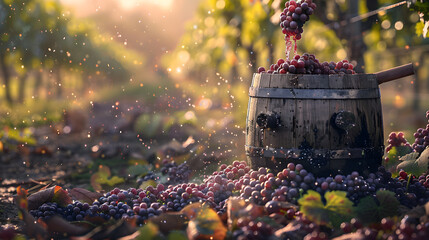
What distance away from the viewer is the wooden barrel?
3.81 meters

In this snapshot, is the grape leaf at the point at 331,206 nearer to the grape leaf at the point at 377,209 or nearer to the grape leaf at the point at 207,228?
the grape leaf at the point at 377,209

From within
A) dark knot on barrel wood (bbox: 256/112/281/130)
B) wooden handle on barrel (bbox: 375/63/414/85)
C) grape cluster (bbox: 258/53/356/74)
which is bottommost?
dark knot on barrel wood (bbox: 256/112/281/130)

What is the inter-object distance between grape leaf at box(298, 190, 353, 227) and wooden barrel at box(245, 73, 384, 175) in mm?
793

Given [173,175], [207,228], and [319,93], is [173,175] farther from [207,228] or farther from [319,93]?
[207,228]

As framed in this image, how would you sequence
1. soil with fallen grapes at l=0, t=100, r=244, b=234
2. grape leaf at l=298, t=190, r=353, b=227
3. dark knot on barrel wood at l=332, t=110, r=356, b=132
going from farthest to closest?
soil with fallen grapes at l=0, t=100, r=244, b=234, dark knot on barrel wood at l=332, t=110, r=356, b=132, grape leaf at l=298, t=190, r=353, b=227

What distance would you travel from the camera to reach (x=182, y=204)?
3.68m

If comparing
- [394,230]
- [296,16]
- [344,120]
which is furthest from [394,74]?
[394,230]

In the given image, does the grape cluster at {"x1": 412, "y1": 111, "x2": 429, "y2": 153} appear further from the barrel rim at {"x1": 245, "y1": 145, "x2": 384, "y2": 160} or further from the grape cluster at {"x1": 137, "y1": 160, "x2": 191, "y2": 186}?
the grape cluster at {"x1": 137, "y1": 160, "x2": 191, "y2": 186}

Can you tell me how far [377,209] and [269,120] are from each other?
3.75ft

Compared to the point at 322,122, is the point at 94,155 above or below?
below

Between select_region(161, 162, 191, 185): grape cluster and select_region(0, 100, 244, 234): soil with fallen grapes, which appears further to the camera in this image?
select_region(0, 100, 244, 234): soil with fallen grapes

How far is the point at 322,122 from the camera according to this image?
150 inches

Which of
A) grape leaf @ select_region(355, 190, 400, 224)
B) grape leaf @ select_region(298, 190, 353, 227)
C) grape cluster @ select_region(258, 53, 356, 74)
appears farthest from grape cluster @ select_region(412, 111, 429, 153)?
grape leaf @ select_region(298, 190, 353, 227)

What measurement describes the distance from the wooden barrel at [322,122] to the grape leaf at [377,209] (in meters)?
0.71
